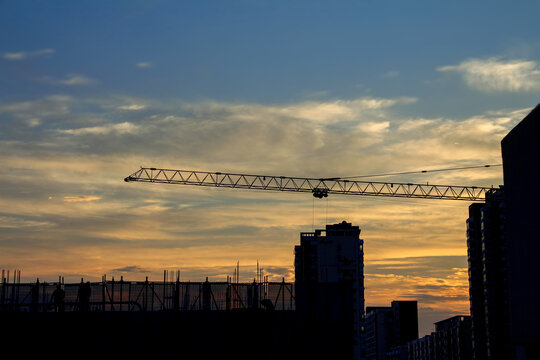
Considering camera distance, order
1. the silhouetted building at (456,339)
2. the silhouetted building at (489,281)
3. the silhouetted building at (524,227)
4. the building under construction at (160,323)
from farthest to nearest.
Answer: the silhouetted building at (456,339) < the silhouetted building at (489,281) < the silhouetted building at (524,227) < the building under construction at (160,323)

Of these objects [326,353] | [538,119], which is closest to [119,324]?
[326,353]

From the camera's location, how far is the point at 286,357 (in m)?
53.2

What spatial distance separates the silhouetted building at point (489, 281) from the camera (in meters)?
136

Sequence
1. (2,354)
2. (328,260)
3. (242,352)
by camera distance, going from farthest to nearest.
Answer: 1. (328,260)
2. (242,352)
3. (2,354)

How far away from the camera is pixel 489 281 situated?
461ft

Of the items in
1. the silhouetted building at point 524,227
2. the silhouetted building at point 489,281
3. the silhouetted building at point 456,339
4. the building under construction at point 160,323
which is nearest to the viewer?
the building under construction at point 160,323

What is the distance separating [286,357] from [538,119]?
29.0 meters

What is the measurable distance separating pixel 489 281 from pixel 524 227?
81.2m

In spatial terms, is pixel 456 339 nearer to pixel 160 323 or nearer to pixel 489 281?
pixel 489 281

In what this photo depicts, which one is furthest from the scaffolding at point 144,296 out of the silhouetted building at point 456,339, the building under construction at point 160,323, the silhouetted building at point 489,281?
the silhouetted building at point 456,339

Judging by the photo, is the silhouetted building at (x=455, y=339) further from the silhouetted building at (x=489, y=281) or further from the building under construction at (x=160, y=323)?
the building under construction at (x=160, y=323)

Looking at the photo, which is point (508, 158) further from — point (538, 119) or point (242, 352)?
point (242, 352)

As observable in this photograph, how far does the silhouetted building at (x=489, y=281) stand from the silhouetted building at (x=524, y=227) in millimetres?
71837

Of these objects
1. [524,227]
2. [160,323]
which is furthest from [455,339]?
[160,323]
